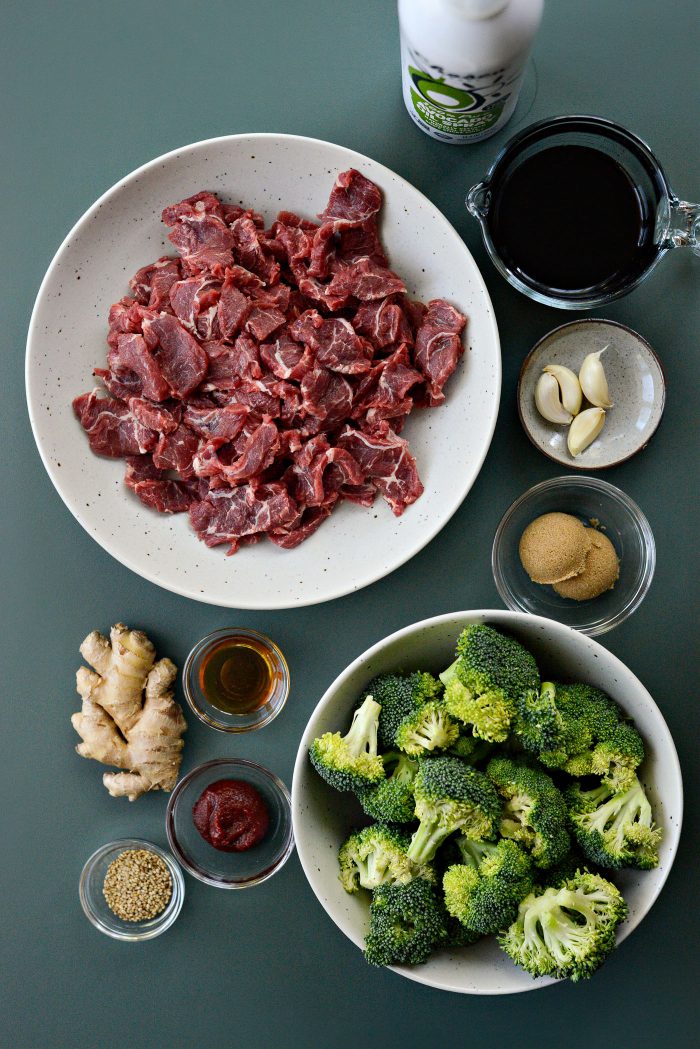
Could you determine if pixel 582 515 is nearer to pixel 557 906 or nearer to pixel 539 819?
pixel 539 819

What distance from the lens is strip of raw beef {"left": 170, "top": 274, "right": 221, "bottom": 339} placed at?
2.07 meters

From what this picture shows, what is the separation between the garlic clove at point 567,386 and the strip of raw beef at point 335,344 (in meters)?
0.49

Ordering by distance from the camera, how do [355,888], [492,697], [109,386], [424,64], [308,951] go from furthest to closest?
1. [308,951]
2. [109,386]
3. [355,888]
4. [492,697]
5. [424,64]

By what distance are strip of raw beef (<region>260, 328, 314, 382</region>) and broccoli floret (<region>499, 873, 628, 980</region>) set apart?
4.50 feet

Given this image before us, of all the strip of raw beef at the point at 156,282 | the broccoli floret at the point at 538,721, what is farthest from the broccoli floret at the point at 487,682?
the strip of raw beef at the point at 156,282

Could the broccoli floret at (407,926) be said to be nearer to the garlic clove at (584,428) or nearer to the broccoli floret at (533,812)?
the broccoli floret at (533,812)

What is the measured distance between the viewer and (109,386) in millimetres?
2158

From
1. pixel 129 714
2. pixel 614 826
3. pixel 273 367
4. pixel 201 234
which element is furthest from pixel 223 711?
pixel 201 234

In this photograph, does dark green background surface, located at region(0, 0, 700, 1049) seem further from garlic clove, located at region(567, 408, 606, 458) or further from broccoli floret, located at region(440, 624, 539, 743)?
broccoli floret, located at region(440, 624, 539, 743)

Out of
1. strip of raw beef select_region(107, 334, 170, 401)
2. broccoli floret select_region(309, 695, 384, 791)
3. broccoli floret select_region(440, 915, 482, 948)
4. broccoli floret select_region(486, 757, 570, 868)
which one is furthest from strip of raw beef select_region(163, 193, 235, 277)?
broccoli floret select_region(440, 915, 482, 948)

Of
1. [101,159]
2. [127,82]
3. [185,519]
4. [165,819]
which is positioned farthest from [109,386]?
[165,819]

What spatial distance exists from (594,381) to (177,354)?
1.07m

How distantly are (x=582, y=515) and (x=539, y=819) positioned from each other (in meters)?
0.83

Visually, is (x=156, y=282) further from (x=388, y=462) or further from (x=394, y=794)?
(x=394, y=794)
